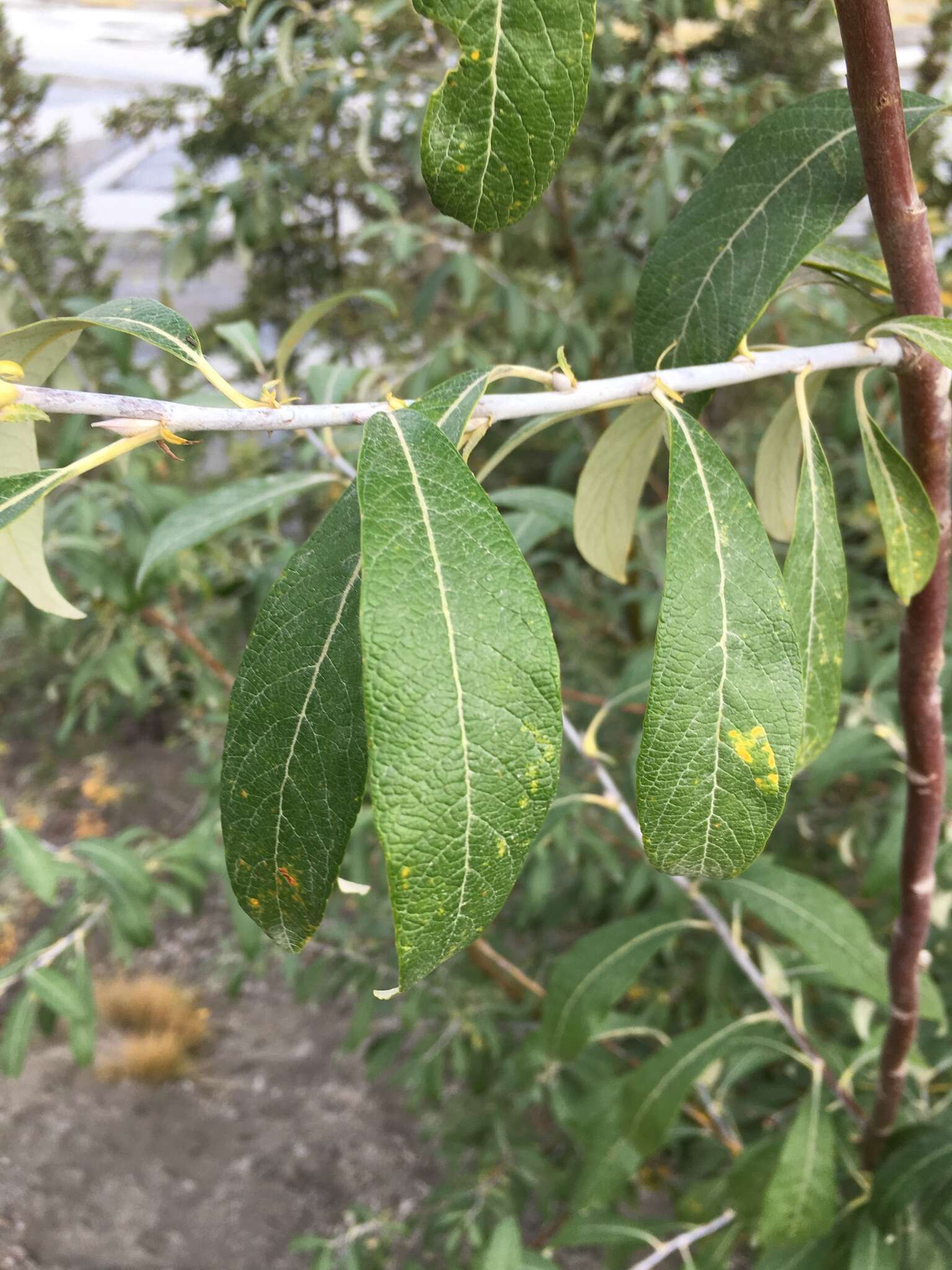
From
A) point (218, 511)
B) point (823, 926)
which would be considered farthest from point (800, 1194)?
point (218, 511)

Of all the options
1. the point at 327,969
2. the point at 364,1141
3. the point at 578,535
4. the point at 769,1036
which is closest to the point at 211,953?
the point at 364,1141

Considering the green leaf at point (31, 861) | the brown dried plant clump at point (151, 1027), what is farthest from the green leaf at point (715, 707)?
the brown dried plant clump at point (151, 1027)

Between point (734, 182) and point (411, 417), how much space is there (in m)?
0.29

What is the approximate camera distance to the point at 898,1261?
859mm

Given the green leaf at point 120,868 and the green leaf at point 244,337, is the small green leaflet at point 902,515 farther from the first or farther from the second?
the green leaf at point 120,868

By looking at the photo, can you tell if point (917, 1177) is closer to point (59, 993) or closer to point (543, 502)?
point (543, 502)

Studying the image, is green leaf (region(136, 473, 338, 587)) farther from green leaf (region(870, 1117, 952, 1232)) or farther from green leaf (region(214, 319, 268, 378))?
green leaf (region(870, 1117, 952, 1232))

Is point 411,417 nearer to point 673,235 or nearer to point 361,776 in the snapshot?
point 361,776

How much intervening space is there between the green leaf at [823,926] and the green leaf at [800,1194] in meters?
0.14

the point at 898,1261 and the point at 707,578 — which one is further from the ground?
the point at 707,578

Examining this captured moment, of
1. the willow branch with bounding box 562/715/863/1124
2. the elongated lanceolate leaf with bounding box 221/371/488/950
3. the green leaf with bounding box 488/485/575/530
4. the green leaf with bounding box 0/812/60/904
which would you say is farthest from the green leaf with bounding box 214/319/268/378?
the green leaf with bounding box 0/812/60/904

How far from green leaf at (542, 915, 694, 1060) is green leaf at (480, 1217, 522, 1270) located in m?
0.17

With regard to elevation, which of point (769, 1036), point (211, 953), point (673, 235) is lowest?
point (211, 953)

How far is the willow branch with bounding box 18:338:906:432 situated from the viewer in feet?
1.15
